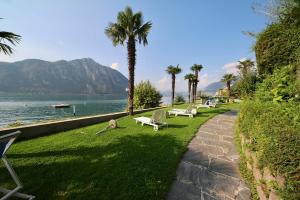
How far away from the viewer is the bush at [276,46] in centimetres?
648

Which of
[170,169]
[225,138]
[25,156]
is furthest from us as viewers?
[225,138]

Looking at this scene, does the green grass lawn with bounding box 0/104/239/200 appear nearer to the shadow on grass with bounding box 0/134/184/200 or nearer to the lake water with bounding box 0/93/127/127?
the shadow on grass with bounding box 0/134/184/200

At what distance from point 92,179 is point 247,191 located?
11.1 feet

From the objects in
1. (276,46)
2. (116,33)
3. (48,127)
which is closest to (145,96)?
(116,33)

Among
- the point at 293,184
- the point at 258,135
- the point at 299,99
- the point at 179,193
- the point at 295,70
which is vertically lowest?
the point at 179,193

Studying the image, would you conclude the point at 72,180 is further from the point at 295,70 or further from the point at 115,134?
the point at 295,70

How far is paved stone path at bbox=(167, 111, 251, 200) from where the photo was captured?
322cm

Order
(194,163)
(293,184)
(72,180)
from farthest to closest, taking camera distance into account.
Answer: (194,163) < (72,180) < (293,184)

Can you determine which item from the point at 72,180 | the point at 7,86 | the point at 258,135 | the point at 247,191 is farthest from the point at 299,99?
the point at 7,86

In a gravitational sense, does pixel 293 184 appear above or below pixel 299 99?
below

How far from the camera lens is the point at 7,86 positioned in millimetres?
195500

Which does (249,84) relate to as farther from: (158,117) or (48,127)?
(48,127)

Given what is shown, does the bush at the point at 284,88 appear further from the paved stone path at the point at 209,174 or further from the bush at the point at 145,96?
the bush at the point at 145,96

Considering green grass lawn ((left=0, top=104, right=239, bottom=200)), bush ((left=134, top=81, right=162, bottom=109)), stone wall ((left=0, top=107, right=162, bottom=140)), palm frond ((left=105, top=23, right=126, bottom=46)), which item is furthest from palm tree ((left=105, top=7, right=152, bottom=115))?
bush ((left=134, top=81, right=162, bottom=109))
